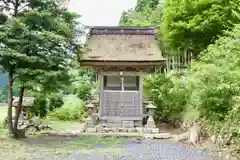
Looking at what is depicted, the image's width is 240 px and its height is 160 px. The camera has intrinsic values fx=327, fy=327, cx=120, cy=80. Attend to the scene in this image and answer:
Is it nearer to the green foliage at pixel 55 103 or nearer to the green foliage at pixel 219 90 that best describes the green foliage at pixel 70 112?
the green foliage at pixel 55 103

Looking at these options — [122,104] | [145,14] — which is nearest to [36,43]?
[122,104]

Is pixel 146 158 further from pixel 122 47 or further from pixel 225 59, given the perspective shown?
pixel 122 47

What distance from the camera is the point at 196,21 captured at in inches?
522

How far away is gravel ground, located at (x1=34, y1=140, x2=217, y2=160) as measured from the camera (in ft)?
26.3

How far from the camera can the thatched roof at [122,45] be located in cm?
1341

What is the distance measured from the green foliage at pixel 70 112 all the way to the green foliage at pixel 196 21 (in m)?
7.22

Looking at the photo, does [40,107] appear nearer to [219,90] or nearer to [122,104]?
[122,104]

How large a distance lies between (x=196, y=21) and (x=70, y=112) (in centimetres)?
959

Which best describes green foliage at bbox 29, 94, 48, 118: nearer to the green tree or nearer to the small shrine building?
the small shrine building

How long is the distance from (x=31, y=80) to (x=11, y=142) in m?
2.03

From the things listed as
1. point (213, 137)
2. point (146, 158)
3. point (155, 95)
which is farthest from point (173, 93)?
point (146, 158)

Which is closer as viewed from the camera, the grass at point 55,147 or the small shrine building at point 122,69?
the grass at point 55,147

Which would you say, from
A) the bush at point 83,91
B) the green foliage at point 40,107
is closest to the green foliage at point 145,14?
the bush at point 83,91

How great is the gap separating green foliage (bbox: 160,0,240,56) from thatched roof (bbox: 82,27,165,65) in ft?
3.32
